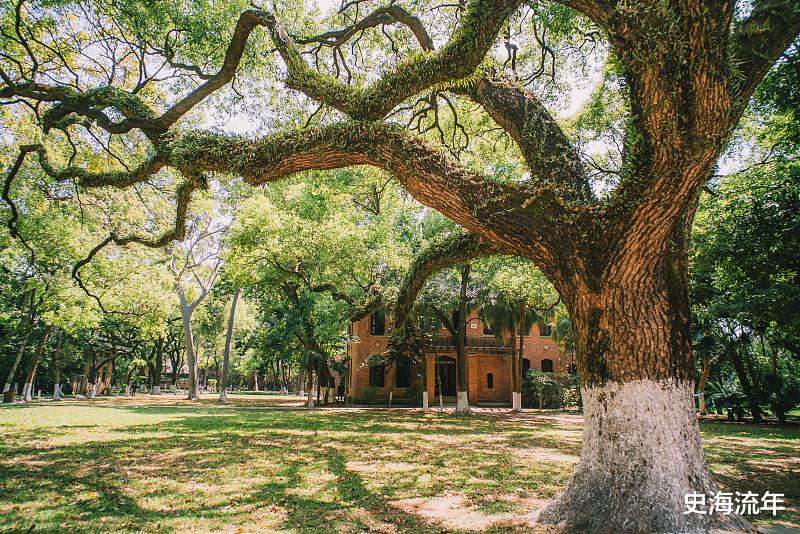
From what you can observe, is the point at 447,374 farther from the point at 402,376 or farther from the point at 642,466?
the point at 642,466

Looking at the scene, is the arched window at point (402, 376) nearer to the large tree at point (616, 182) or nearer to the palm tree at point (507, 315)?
the palm tree at point (507, 315)

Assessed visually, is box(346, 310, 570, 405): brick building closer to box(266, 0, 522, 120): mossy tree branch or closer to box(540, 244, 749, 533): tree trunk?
box(266, 0, 522, 120): mossy tree branch

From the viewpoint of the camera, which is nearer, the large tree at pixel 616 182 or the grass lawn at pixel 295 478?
the large tree at pixel 616 182

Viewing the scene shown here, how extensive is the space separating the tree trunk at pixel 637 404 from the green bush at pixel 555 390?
23.4 metres

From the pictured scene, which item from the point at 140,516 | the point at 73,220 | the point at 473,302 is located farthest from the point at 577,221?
the point at 73,220

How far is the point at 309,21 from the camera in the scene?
31.8 feet

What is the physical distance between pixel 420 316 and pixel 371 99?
55.7ft

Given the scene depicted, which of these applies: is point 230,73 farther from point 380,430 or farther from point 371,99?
point 380,430

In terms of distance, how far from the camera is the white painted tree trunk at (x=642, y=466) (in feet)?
12.8

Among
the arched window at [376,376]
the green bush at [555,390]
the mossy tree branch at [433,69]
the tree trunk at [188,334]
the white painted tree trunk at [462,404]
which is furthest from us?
the arched window at [376,376]

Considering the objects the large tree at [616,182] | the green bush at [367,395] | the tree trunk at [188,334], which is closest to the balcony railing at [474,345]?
the green bush at [367,395]

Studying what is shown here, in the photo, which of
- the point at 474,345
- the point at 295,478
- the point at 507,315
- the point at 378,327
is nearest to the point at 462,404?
the point at 507,315

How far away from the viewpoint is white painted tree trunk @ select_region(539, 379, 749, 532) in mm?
3891

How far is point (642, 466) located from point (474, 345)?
27664 millimetres
